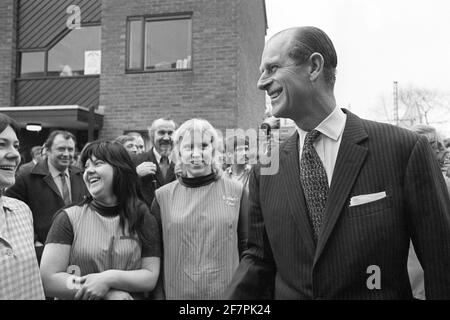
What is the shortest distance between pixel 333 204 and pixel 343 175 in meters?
0.12

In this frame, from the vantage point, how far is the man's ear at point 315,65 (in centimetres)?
194

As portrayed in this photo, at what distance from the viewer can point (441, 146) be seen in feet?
12.8

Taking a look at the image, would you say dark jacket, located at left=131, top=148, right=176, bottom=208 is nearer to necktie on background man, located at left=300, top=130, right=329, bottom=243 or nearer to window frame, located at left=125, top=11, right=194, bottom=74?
necktie on background man, located at left=300, top=130, right=329, bottom=243

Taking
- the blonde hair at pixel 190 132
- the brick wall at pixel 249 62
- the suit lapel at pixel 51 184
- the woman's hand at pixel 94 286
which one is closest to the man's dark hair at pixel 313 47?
the blonde hair at pixel 190 132

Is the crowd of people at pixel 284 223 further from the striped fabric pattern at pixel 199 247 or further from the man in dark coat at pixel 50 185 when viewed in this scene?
the man in dark coat at pixel 50 185

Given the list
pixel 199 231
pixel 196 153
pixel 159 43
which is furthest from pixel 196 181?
pixel 159 43

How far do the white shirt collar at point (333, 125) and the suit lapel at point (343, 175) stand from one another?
0.06 m

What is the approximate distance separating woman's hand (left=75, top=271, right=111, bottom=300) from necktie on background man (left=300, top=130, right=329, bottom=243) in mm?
1418

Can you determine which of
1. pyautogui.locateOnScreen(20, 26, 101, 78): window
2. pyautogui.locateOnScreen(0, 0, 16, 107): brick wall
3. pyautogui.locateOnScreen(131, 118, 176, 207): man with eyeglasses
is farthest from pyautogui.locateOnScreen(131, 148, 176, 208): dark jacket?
pyautogui.locateOnScreen(0, 0, 16, 107): brick wall

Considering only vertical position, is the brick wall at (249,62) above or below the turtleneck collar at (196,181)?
above

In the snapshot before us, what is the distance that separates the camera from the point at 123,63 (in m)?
11.1

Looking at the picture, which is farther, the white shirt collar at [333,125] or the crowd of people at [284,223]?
the white shirt collar at [333,125]

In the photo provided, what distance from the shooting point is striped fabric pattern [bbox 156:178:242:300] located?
2.95 m

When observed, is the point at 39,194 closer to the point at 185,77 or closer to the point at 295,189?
the point at 295,189
